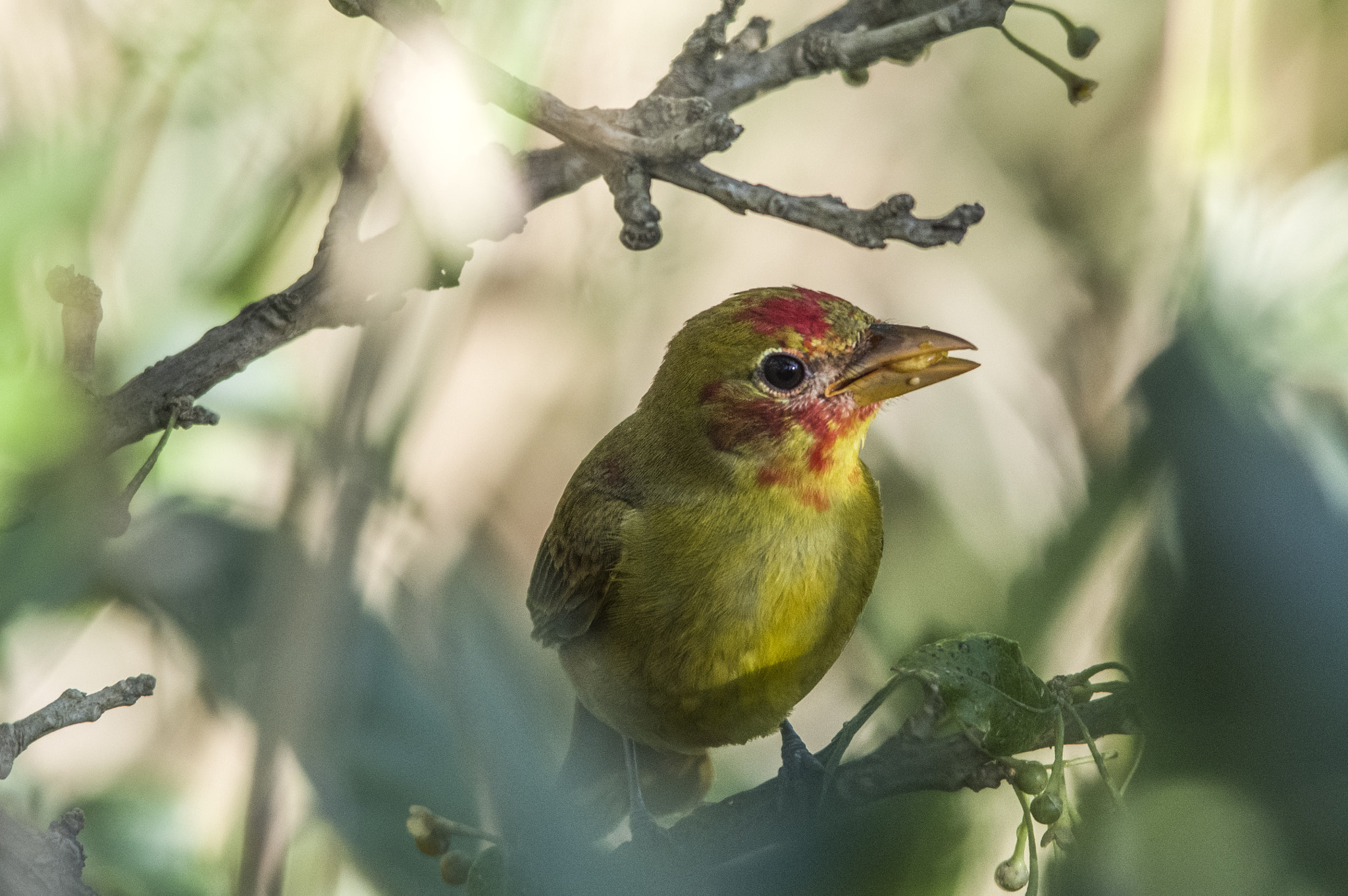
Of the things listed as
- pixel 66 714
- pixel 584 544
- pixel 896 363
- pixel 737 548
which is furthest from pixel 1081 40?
pixel 66 714

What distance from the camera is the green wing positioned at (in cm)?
98

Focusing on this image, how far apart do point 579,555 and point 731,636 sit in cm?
19

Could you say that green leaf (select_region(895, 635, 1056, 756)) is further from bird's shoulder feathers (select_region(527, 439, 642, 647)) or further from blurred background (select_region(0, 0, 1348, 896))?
bird's shoulder feathers (select_region(527, 439, 642, 647))

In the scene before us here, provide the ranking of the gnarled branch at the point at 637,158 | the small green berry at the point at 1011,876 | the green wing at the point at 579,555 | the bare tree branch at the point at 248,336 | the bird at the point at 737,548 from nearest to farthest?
the small green berry at the point at 1011,876, the gnarled branch at the point at 637,158, the bare tree branch at the point at 248,336, the bird at the point at 737,548, the green wing at the point at 579,555

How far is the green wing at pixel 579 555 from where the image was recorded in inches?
38.4

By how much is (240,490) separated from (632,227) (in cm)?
36

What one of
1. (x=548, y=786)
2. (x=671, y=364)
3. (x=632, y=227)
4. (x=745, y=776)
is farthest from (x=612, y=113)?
(x=745, y=776)

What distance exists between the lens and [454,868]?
1.91 ft

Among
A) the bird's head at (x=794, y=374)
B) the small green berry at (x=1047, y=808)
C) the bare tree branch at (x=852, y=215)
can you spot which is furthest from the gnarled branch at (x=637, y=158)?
the small green berry at (x=1047, y=808)

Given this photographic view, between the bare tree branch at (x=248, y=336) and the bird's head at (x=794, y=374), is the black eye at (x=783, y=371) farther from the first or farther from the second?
the bare tree branch at (x=248, y=336)

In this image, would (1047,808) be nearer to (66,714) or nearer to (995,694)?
(995,694)

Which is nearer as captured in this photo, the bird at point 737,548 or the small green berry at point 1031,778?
the small green berry at point 1031,778

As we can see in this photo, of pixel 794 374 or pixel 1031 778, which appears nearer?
pixel 1031 778

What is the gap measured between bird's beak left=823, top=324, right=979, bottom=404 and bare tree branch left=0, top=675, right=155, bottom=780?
0.51 m
